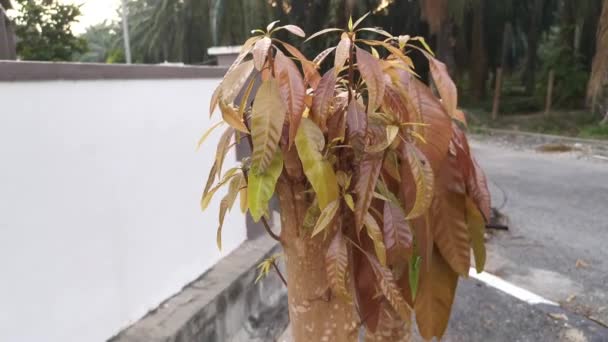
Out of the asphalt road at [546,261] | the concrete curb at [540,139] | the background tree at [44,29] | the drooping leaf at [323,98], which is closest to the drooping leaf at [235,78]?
the drooping leaf at [323,98]

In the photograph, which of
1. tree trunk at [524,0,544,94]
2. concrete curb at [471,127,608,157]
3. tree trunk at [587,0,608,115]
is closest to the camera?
tree trunk at [587,0,608,115]

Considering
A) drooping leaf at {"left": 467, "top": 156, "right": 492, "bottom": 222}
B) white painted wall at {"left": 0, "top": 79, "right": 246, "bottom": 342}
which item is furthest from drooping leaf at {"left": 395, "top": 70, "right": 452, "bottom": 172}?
white painted wall at {"left": 0, "top": 79, "right": 246, "bottom": 342}

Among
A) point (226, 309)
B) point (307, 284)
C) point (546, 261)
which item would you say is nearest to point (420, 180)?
point (307, 284)

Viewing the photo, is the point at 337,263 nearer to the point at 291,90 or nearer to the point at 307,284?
the point at 307,284

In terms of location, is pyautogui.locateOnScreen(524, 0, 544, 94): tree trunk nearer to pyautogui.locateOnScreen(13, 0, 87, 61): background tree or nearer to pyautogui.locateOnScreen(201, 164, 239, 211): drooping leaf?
pyautogui.locateOnScreen(13, 0, 87, 61): background tree

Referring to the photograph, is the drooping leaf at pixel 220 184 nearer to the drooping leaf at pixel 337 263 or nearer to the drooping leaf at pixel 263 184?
the drooping leaf at pixel 263 184

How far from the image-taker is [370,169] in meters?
0.92

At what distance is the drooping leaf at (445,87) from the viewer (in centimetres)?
97

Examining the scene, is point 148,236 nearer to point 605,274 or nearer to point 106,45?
point 605,274

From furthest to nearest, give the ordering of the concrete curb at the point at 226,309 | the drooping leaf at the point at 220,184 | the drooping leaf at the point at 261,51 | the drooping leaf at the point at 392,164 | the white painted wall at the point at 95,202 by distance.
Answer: the concrete curb at the point at 226,309, the white painted wall at the point at 95,202, the drooping leaf at the point at 220,184, the drooping leaf at the point at 392,164, the drooping leaf at the point at 261,51

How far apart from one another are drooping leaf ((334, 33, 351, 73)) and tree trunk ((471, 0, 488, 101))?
1559 centimetres

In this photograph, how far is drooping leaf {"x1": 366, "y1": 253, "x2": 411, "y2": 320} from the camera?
97 cm

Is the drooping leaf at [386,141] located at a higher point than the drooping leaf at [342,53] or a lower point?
lower

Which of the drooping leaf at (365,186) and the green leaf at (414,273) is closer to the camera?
the drooping leaf at (365,186)
